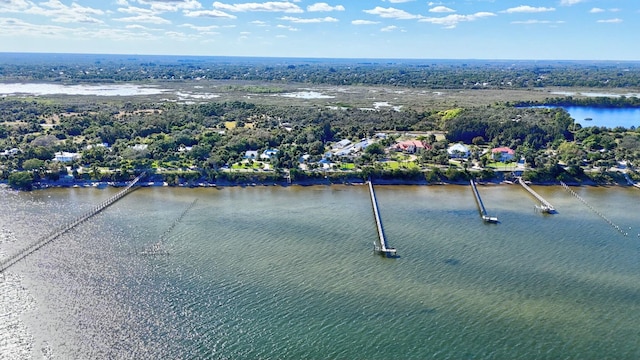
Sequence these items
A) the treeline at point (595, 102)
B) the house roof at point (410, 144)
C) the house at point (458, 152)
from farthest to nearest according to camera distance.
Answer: the treeline at point (595, 102) → the house roof at point (410, 144) → the house at point (458, 152)

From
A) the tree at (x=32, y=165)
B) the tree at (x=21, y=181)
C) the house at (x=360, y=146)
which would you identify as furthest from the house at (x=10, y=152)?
the house at (x=360, y=146)

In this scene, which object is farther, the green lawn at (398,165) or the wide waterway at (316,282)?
the green lawn at (398,165)

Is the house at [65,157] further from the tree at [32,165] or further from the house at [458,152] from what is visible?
the house at [458,152]

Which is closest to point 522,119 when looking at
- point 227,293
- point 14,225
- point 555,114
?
point 555,114

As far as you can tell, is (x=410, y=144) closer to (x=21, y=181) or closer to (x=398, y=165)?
(x=398, y=165)

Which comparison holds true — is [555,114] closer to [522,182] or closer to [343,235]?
[522,182]

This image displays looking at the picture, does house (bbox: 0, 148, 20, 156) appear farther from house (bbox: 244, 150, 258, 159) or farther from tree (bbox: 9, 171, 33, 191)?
house (bbox: 244, 150, 258, 159)

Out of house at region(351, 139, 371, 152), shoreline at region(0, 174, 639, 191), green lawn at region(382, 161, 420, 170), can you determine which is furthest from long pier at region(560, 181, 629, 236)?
house at region(351, 139, 371, 152)
